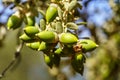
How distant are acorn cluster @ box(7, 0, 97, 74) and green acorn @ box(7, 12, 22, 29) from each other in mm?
150

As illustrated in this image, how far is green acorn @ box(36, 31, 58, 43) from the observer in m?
1.16

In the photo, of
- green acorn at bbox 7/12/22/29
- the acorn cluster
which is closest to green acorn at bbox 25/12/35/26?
green acorn at bbox 7/12/22/29

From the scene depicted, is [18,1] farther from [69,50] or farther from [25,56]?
[25,56]

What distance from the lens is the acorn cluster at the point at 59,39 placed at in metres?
1.17

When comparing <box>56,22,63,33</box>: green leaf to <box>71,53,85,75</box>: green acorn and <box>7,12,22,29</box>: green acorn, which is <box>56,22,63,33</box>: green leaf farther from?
<box>7,12,22,29</box>: green acorn

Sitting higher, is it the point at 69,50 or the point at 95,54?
the point at 69,50

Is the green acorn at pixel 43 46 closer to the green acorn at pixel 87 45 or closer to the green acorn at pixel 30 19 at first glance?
the green acorn at pixel 87 45

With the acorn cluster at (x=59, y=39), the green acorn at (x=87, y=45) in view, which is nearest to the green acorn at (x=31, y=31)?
the acorn cluster at (x=59, y=39)

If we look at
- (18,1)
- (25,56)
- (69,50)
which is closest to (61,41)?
(69,50)

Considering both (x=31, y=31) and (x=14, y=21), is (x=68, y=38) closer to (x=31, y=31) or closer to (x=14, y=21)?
(x=31, y=31)

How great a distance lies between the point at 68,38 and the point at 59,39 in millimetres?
40

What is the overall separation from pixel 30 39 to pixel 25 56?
6.64 meters

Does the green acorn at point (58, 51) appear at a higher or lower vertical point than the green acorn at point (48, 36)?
lower

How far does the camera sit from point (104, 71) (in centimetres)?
242
